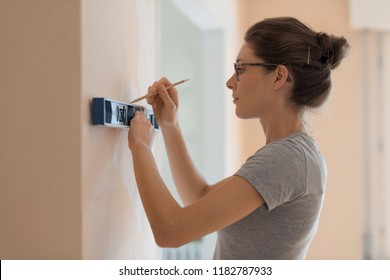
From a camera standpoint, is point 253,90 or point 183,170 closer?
point 253,90

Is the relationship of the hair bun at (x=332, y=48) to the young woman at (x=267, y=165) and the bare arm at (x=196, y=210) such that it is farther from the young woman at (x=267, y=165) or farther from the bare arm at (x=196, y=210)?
the bare arm at (x=196, y=210)

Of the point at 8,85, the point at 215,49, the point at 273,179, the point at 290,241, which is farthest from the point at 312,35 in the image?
the point at 215,49

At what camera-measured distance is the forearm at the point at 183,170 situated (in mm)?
1541

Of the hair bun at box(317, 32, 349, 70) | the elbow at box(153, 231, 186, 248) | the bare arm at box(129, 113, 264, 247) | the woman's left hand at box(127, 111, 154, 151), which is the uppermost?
the hair bun at box(317, 32, 349, 70)

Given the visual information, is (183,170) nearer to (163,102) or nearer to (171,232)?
(163,102)

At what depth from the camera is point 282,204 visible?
3.94 feet

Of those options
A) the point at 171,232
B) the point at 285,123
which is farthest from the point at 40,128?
the point at 285,123

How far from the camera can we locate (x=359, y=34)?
3793mm

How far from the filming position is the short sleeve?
1.12 m

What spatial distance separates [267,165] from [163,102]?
1.44 ft

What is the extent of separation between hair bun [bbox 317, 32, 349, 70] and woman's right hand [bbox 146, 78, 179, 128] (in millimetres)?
418

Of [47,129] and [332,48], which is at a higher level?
[332,48]

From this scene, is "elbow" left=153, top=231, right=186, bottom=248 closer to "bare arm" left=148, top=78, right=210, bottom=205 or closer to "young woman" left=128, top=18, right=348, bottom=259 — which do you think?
"young woman" left=128, top=18, right=348, bottom=259

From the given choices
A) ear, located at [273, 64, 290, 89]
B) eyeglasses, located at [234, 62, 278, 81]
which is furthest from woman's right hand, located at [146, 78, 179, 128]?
ear, located at [273, 64, 290, 89]
